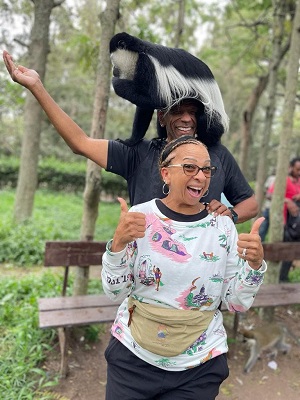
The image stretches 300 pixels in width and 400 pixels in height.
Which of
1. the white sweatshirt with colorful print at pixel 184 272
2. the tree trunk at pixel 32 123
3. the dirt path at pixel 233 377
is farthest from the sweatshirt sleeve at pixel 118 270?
the tree trunk at pixel 32 123

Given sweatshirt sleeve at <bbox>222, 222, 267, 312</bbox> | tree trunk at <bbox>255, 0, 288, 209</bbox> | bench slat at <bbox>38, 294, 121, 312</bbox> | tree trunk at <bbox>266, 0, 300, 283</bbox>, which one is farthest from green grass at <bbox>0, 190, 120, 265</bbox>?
sweatshirt sleeve at <bbox>222, 222, 267, 312</bbox>

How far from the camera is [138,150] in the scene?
1.92 metres

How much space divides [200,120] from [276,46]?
5.18 meters

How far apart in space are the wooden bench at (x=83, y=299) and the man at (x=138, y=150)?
1482 millimetres

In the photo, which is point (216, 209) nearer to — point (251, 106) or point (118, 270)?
point (118, 270)

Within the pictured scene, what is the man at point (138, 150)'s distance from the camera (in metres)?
1.76

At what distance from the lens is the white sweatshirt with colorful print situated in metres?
1.50

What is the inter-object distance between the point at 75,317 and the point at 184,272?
1.79 m

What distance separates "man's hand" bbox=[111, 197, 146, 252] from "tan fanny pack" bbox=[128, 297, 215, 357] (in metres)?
0.33

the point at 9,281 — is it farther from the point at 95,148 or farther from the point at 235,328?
the point at 95,148

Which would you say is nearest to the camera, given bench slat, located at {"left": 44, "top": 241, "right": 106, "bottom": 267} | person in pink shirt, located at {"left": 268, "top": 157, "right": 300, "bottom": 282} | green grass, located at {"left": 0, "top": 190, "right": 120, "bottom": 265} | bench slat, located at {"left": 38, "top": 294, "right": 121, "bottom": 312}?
bench slat, located at {"left": 38, "top": 294, "right": 121, "bottom": 312}

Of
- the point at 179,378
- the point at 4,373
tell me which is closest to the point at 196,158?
the point at 179,378

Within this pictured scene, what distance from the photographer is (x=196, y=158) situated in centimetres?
154

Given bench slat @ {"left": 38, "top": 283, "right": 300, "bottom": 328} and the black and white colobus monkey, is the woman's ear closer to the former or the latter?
the black and white colobus monkey
